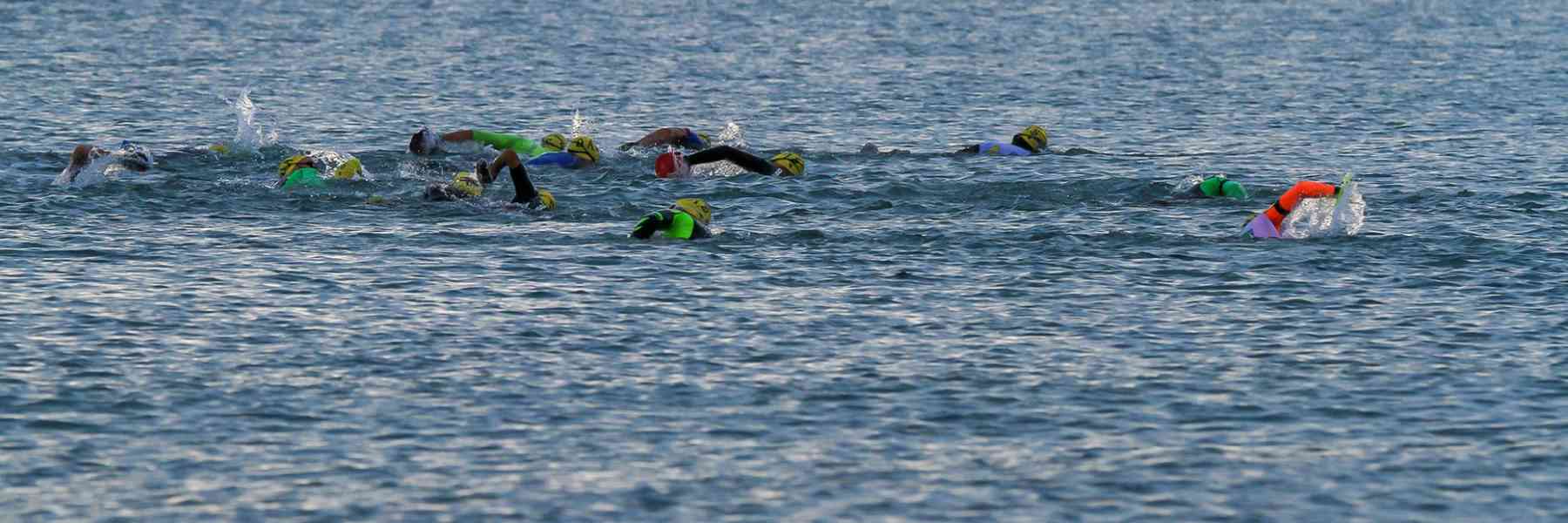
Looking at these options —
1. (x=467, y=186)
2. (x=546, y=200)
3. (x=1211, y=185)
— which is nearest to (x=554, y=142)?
(x=467, y=186)

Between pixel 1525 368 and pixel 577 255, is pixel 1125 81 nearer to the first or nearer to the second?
pixel 577 255

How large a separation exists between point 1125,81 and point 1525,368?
35.3m

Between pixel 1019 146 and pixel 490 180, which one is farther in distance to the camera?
pixel 1019 146

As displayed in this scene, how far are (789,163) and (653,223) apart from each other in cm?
680

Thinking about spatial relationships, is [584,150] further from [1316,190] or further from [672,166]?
[1316,190]

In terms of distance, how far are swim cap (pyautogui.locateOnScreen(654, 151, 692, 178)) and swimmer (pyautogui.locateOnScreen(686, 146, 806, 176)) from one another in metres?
0.11

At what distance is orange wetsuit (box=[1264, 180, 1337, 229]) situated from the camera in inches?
1096

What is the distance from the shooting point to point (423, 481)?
1652 cm

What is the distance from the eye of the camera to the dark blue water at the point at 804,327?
1661 cm

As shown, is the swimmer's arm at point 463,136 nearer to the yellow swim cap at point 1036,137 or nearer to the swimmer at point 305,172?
the swimmer at point 305,172

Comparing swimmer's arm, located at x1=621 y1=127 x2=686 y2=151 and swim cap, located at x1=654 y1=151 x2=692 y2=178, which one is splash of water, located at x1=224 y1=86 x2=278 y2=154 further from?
swim cap, located at x1=654 y1=151 x2=692 y2=178

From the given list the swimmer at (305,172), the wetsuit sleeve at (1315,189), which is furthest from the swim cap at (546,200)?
the wetsuit sleeve at (1315,189)

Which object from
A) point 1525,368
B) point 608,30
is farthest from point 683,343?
point 608,30

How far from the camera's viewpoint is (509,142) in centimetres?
3688
